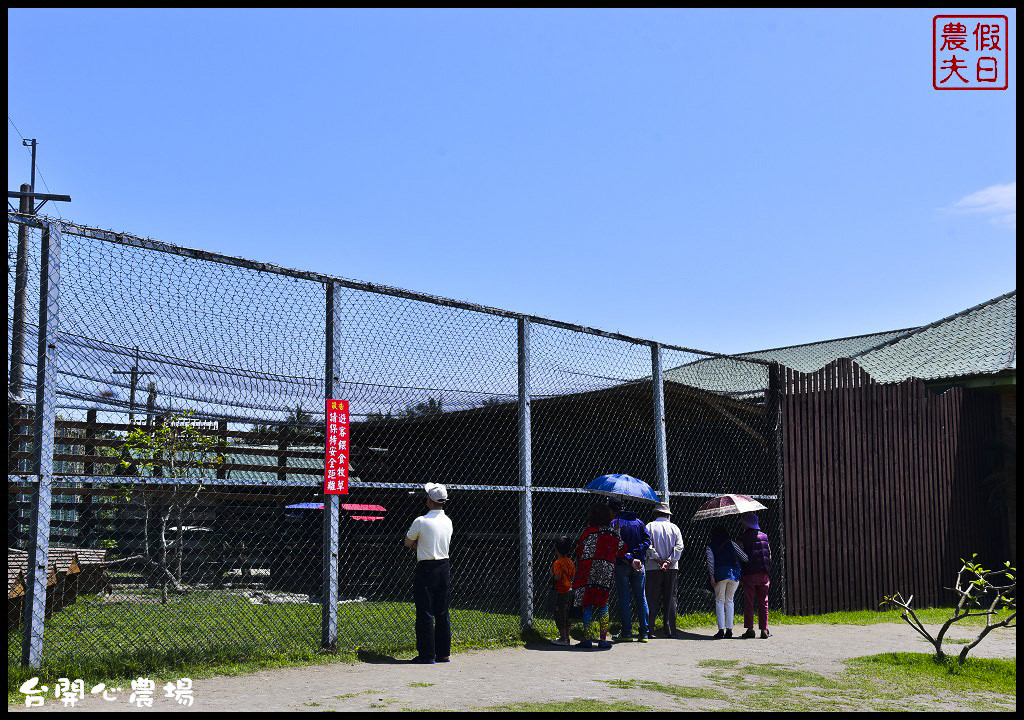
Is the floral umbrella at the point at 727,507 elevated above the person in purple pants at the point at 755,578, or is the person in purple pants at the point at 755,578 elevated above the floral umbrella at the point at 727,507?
the floral umbrella at the point at 727,507

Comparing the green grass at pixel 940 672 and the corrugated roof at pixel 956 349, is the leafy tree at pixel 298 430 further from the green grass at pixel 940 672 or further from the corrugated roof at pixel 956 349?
the corrugated roof at pixel 956 349

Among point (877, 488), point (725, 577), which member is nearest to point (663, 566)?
point (725, 577)

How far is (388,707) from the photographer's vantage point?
19.6 feet

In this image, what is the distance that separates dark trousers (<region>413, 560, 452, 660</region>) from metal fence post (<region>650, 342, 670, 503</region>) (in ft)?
11.2

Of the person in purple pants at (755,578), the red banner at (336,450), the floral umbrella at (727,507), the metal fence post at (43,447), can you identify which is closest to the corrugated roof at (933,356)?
the floral umbrella at (727,507)

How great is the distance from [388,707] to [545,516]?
855cm

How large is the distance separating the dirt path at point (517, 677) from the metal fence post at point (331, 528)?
1.24ft

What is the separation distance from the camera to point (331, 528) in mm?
7695

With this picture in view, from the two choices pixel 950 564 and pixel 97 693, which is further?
pixel 950 564

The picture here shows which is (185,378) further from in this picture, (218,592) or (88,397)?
(218,592)

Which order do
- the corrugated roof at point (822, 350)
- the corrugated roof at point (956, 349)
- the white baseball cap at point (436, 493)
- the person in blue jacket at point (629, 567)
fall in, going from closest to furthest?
1. the white baseball cap at point (436, 493)
2. the person in blue jacket at point (629, 567)
3. the corrugated roof at point (956, 349)
4. the corrugated roof at point (822, 350)

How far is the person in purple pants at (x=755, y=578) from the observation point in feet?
33.7

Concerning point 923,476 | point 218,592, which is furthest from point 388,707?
point 923,476

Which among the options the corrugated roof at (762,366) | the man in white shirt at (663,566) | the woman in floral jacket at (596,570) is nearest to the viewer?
the woman in floral jacket at (596,570)
